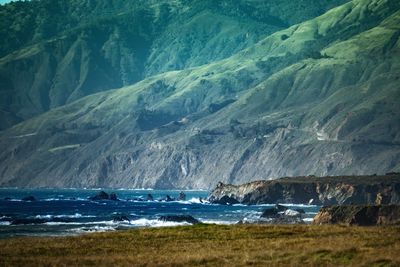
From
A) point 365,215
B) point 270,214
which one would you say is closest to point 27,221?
point 270,214

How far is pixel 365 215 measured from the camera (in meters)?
99.9

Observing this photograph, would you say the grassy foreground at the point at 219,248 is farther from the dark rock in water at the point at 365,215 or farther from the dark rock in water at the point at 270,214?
the dark rock in water at the point at 270,214

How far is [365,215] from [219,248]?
45.1 m

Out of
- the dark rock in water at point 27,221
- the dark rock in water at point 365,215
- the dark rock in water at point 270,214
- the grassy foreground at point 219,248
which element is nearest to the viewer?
the grassy foreground at point 219,248

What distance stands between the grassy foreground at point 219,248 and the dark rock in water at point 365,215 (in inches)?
1198

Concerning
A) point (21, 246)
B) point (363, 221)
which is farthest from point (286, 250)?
point (363, 221)

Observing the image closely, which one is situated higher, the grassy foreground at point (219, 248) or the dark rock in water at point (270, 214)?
the dark rock in water at point (270, 214)

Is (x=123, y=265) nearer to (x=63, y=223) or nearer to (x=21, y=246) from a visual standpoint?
(x=21, y=246)

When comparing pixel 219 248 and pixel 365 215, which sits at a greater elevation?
pixel 365 215

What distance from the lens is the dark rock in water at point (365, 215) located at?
9800cm

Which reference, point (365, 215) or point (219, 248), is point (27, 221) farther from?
point (219, 248)

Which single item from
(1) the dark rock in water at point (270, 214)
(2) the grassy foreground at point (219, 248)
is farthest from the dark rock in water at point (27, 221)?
(2) the grassy foreground at point (219, 248)

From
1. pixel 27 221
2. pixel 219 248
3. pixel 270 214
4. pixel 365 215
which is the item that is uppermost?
pixel 270 214

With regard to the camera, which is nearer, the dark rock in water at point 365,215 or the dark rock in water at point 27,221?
the dark rock in water at point 365,215
